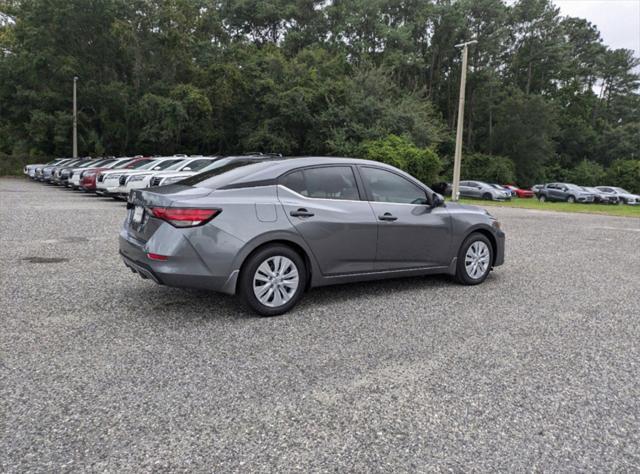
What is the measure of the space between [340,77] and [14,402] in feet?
137

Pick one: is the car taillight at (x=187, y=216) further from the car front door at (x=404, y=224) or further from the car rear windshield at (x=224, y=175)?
the car front door at (x=404, y=224)

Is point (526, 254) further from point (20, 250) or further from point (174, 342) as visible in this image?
point (20, 250)

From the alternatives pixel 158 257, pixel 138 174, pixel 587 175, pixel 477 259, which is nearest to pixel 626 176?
pixel 587 175

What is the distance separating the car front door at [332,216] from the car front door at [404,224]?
0.48 ft

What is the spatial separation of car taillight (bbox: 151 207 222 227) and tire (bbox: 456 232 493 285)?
10.5 feet

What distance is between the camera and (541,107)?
57.8 metres

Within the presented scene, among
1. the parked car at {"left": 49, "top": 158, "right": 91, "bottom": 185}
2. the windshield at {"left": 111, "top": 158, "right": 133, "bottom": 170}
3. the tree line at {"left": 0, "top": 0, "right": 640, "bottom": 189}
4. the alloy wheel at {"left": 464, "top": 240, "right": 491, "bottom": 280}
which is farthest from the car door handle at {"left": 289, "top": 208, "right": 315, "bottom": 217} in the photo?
the tree line at {"left": 0, "top": 0, "right": 640, "bottom": 189}

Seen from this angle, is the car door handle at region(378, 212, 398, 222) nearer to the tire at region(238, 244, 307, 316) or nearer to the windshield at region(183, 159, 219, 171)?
the tire at region(238, 244, 307, 316)

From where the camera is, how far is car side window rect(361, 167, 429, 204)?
18.9 ft

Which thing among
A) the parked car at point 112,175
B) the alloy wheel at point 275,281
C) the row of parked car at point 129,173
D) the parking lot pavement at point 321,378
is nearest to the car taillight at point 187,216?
the alloy wheel at point 275,281

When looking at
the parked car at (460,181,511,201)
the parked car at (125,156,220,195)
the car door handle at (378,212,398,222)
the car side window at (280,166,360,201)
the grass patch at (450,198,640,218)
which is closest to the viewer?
the car side window at (280,166,360,201)

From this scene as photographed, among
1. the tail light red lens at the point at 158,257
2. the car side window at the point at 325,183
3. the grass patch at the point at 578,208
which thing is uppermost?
A: the car side window at the point at 325,183

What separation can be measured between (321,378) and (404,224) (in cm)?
263

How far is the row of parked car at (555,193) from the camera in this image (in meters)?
35.6
